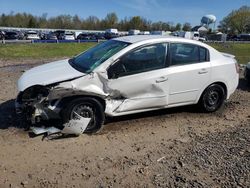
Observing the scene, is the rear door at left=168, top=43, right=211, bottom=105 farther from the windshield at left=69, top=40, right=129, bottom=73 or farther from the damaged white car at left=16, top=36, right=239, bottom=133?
the windshield at left=69, top=40, right=129, bottom=73

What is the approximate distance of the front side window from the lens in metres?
5.61

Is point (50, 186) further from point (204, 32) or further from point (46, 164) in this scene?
point (204, 32)

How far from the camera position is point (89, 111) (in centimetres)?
539

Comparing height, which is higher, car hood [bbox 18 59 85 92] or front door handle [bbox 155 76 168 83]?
car hood [bbox 18 59 85 92]

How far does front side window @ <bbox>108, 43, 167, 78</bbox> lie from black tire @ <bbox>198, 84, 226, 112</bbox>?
1272 millimetres

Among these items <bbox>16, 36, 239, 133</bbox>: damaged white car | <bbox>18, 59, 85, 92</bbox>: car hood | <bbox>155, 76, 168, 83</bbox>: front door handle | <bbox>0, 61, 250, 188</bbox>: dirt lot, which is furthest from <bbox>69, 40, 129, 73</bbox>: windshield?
<bbox>0, 61, 250, 188</bbox>: dirt lot

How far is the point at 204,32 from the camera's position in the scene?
99000mm

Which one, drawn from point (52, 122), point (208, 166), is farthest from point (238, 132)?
point (52, 122)

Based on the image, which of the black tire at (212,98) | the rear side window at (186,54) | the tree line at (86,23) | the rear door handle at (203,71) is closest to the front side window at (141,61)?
the rear side window at (186,54)

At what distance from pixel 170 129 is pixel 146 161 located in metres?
1.46

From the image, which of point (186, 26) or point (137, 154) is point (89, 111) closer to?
point (137, 154)

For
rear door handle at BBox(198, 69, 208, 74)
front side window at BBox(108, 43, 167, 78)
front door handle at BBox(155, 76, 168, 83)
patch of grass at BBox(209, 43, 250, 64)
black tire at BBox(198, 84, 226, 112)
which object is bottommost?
patch of grass at BBox(209, 43, 250, 64)

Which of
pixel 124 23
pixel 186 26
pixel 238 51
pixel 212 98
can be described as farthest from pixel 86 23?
pixel 212 98

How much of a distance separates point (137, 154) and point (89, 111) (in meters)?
1.14
